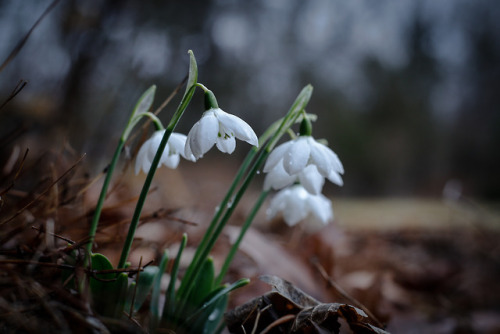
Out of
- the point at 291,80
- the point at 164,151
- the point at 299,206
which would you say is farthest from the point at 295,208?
the point at 291,80

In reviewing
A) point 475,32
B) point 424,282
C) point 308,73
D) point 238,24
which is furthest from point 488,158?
point 424,282

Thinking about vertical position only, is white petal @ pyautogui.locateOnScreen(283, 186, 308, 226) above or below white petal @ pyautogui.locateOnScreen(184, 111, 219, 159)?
below

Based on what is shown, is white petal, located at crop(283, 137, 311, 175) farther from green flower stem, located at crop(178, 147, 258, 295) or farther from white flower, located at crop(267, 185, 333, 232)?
white flower, located at crop(267, 185, 333, 232)

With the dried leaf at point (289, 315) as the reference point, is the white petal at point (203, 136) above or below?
above

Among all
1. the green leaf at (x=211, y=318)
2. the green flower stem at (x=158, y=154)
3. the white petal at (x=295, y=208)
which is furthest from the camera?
the white petal at (x=295, y=208)

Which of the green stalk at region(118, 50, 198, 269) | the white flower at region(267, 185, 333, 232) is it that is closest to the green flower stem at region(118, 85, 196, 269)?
the green stalk at region(118, 50, 198, 269)

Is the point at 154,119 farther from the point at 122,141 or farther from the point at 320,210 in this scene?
the point at 320,210

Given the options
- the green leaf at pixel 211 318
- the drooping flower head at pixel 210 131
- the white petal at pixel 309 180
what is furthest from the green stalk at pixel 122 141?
→ the white petal at pixel 309 180

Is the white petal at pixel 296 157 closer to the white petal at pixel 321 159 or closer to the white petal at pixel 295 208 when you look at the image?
the white petal at pixel 321 159

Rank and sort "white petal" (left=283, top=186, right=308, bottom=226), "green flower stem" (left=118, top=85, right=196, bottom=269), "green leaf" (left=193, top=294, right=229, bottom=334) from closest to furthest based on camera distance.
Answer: "green flower stem" (left=118, top=85, right=196, bottom=269), "green leaf" (left=193, top=294, right=229, bottom=334), "white petal" (left=283, top=186, right=308, bottom=226)
